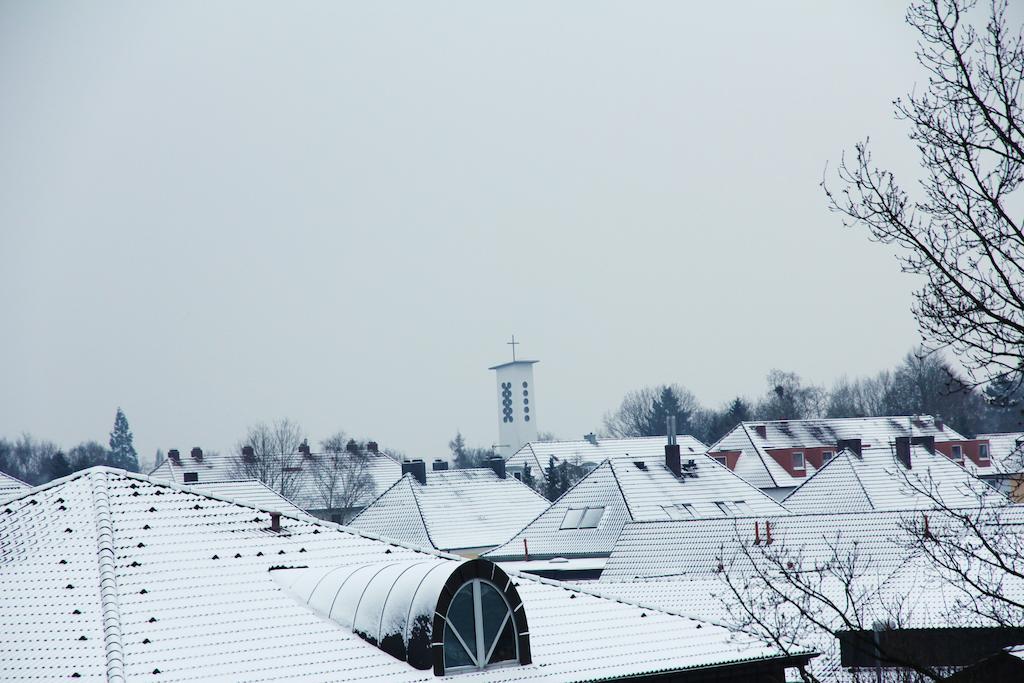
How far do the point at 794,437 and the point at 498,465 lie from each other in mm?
21375

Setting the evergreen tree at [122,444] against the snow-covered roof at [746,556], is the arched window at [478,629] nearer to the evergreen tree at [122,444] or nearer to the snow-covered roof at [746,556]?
the snow-covered roof at [746,556]

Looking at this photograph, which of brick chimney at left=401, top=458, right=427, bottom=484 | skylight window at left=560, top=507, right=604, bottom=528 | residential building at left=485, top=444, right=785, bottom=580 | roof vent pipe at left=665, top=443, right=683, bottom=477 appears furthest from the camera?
brick chimney at left=401, top=458, right=427, bottom=484

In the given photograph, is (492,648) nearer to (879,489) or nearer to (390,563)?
(390,563)

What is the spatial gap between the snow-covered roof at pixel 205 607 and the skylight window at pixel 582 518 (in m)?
27.0

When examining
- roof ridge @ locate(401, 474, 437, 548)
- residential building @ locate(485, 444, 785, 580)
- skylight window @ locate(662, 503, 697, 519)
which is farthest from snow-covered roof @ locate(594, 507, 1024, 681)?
roof ridge @ locate(401, 474, 437, 548)

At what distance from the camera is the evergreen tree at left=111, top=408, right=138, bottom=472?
157625 millimetres

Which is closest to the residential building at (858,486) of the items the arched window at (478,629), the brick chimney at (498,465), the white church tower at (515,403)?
the brick chimney at (498,465)

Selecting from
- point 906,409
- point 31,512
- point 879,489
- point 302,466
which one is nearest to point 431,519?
point 879,489

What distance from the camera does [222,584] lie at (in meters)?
14.1

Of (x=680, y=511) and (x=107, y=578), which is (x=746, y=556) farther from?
(x=680, y=511)

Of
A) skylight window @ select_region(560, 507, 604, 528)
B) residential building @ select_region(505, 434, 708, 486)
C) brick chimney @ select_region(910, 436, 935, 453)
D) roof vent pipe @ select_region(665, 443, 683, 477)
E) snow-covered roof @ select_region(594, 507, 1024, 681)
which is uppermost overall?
residential building @ select_region(505, 434, 708, 486)

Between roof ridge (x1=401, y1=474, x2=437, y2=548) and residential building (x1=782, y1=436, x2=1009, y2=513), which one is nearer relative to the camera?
residential building (x1=782, y1=436, x2=1009, y2=513)

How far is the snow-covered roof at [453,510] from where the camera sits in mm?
51094

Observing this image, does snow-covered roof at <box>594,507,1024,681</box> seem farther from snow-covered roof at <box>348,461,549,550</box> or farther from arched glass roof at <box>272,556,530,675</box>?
snow-covered roof at <box>348,461,549,550</box>
